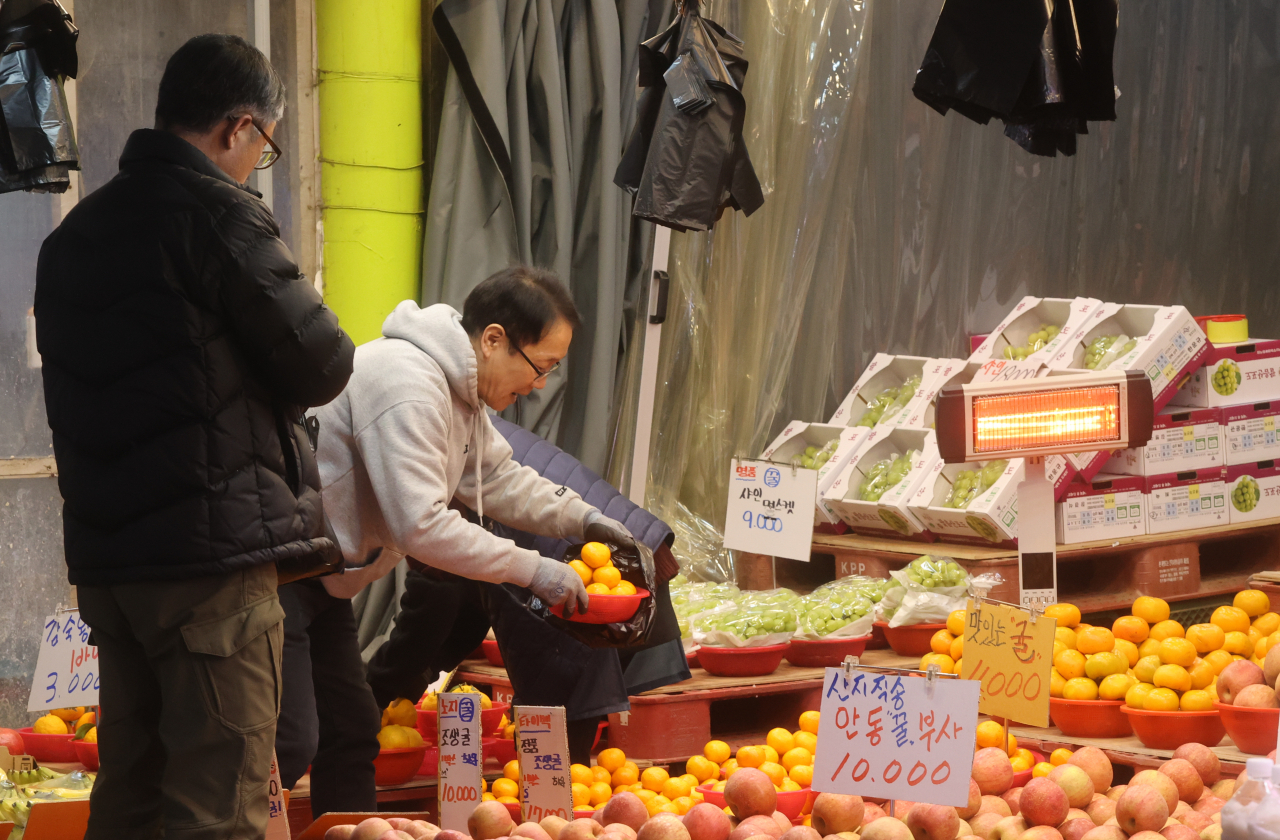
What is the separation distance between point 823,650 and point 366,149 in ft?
7.27

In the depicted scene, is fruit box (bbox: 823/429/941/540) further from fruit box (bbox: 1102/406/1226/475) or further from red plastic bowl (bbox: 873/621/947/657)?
fruit box (bbox: 1102/406/1226/475)

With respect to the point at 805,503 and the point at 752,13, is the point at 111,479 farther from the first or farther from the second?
the point at 752,13

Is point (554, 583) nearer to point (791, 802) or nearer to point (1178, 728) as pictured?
point (791, 802)

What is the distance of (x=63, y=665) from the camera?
306cm

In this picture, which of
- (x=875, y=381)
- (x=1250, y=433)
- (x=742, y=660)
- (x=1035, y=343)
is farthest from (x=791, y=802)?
(x=1250, y=433)

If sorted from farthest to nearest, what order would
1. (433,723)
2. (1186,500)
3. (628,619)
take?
(1186,500) < (433,723) < (628,619)

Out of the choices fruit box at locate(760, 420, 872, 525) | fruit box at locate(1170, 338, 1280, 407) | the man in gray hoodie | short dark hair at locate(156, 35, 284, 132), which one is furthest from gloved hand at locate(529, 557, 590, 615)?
fruit box at locate(1170, 338, 1280, 407)

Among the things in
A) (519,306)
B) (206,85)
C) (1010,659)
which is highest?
(206,85)

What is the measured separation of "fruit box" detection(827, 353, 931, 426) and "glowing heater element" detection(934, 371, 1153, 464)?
7.80 ft

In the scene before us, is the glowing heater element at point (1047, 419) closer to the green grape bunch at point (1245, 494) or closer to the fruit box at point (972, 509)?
the fruit box at point (972, 509)

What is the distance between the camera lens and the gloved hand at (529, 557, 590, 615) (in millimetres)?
2797

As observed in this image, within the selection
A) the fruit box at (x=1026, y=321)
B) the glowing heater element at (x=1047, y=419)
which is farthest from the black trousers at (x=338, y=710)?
the fruit box at (x=1026, y=321)

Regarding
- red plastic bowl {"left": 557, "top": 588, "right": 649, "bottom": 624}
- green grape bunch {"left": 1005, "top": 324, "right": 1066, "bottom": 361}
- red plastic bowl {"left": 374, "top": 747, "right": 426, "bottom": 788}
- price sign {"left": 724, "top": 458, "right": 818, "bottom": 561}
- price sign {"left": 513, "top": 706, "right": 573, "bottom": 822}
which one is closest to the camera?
price sign {"left": 513, "top": 706, "right": 573, "bottom": 822}

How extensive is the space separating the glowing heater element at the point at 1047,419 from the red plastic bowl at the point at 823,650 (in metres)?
1.23
